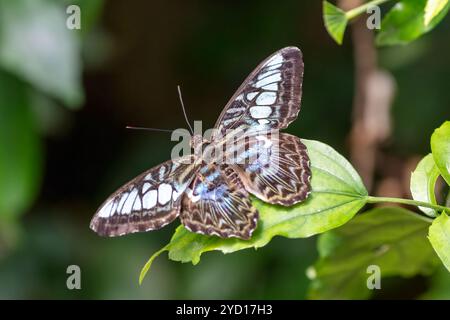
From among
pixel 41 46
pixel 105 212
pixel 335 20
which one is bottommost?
pixel 105 212

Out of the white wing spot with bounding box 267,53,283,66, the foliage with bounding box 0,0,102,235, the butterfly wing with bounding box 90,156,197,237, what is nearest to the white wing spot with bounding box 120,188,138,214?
the butterfly wing with bounding box 90,156,197,237

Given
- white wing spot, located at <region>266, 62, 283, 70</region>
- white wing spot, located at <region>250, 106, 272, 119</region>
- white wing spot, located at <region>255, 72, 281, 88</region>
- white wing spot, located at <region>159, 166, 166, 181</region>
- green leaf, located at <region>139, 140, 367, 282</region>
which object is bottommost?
green leaf, located at <region>139, 140, 367, 282</region>

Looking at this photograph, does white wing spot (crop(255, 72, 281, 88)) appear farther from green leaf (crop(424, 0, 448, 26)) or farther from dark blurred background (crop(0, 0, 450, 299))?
dark blurred background (crop(0, 0, 450, 299))

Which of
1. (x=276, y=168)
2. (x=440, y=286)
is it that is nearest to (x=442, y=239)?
(x=276, y=168)

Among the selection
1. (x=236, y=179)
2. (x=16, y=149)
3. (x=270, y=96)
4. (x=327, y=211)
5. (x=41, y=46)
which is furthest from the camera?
(x=16, y=149)

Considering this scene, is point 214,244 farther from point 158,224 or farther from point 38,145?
point 38,145

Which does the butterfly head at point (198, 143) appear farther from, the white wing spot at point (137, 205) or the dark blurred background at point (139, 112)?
the dark blurred background at point (139, 112)

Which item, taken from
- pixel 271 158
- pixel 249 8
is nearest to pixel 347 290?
pixel 271 158

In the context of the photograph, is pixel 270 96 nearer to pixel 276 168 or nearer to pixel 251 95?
pixel 251 95
